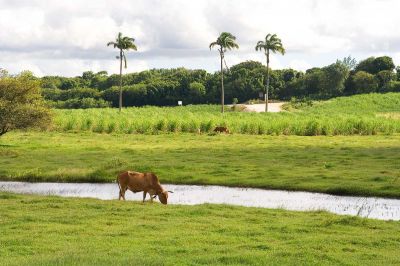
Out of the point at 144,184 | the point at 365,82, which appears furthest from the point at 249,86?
the point at 144,184

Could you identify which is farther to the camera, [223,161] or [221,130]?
[221,130]

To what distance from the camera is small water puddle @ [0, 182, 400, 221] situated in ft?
69.9

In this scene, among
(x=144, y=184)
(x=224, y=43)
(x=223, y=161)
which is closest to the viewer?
(x=144, y=184)

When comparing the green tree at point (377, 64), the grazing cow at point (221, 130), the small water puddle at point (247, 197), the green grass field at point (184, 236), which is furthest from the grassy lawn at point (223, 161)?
the green tree at point (377, 64)

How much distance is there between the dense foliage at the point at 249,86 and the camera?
4496 inches

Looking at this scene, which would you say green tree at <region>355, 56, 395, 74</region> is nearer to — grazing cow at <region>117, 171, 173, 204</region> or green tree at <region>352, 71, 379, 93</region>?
green tree at <region>352, 71, 379, 93</region>

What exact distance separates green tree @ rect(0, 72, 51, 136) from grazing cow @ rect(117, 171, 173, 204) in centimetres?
1652

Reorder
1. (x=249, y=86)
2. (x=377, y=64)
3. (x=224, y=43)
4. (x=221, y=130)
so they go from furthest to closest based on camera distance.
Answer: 1. (x=377, y=64)
2. (x=249, y=86)
3. (x=224, y=43)
4. (x=221, y=130)

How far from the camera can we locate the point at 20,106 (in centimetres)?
3678

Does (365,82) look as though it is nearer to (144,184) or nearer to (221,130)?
(221,130)

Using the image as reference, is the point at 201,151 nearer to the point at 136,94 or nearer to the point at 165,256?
the point at 165,256

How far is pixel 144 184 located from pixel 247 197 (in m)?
4.38

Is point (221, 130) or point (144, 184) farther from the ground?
point (221, 130)

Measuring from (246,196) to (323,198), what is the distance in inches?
108
